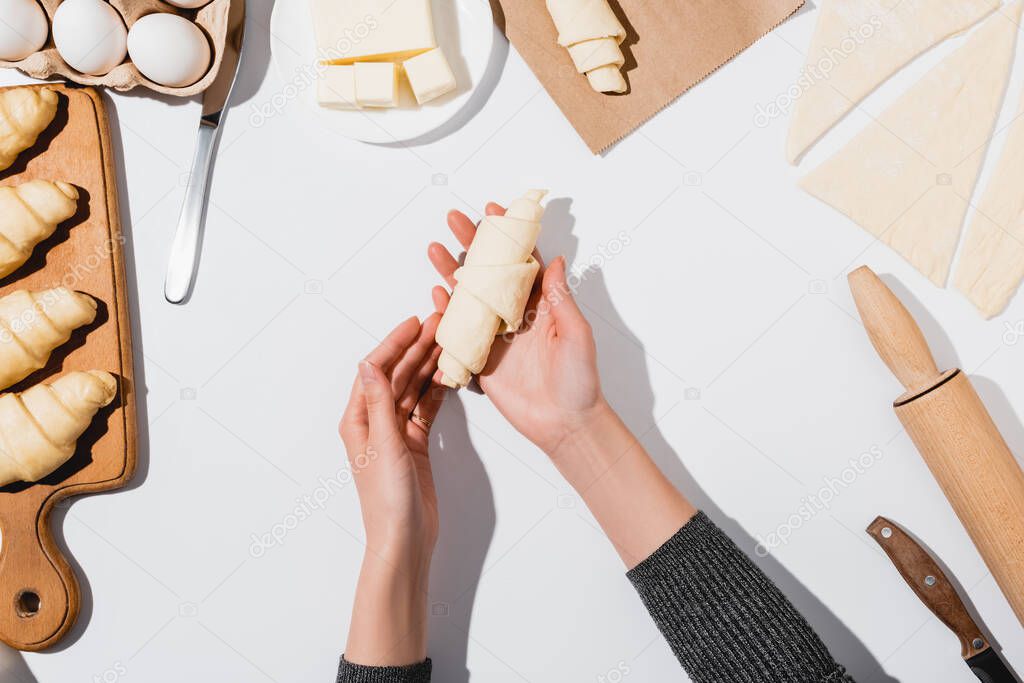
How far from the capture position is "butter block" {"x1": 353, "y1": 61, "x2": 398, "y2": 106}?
104 centimetres

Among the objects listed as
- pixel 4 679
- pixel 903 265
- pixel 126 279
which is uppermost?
pixel 903 265

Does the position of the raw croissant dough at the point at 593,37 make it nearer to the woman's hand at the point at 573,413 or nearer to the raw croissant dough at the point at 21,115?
the woman's hand at the point at 573,413

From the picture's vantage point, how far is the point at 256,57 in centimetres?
117

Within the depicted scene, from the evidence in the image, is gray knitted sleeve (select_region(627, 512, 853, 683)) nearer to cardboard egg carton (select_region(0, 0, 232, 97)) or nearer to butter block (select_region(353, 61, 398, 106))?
butter block (select_region(353, 61, 398, 106))

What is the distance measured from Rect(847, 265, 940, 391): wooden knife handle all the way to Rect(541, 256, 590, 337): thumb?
44 cm

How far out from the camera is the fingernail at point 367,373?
1.04 metres

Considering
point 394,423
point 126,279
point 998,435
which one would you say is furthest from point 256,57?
point 998,435

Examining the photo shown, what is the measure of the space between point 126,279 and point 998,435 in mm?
1446

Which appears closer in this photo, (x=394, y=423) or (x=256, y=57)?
(x=394, y=423)

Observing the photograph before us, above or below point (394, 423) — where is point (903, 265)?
above

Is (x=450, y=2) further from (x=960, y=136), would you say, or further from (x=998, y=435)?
(x=998, y=435)

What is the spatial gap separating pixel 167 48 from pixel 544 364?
76 centimetres

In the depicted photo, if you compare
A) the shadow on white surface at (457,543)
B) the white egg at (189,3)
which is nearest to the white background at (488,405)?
the shadow on white surface at (457,543)

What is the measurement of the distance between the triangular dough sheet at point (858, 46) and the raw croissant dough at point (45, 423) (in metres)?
1.22
